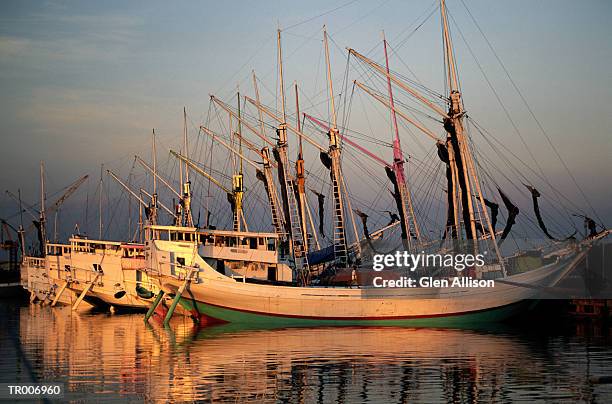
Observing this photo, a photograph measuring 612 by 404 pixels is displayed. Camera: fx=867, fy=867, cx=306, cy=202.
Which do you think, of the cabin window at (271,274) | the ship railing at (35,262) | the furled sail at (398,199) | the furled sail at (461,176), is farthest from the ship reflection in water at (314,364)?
the ship railing at (35,262)

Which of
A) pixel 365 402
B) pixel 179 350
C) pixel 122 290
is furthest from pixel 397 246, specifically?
pixel 365 402

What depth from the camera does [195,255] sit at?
5828cm

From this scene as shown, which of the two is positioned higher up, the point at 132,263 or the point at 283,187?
the point at 283,187

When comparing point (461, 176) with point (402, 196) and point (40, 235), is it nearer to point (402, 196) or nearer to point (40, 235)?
point (402, 196)

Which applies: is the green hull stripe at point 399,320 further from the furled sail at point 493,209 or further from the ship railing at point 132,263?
the ship railing at point 132,263

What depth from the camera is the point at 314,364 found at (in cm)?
3531

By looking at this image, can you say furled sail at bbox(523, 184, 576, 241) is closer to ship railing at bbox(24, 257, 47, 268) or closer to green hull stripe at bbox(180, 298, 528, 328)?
green hull stripe at bbox(180, 298, 528, 328)

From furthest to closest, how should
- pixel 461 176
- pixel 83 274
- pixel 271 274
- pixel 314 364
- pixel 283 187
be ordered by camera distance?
pixel 83 274, pixel 283 187, pixel 271 274, pixel 461 176, pixel 314 364

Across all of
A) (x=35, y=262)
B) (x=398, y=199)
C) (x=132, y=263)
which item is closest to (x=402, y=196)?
(x=398, y=199)

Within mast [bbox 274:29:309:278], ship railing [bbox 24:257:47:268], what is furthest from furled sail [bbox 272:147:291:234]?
ship railing [bbox 24:257:47:268]

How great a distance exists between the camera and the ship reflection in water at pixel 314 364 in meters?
27.9

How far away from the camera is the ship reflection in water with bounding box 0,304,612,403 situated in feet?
91.6

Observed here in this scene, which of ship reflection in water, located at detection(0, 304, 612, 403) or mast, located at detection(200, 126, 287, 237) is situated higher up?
mast, located at detection(200, 126, 287, 237)

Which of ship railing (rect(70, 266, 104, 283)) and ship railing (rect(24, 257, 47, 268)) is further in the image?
ship railing (rect(24, 257, 47, 268))
